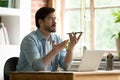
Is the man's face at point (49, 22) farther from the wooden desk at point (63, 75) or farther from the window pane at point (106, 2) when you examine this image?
the window pane at point (106, 2)

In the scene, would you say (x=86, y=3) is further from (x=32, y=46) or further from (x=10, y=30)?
(x=32, y=46)

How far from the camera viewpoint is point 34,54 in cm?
337

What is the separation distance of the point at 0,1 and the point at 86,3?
1238 millimetres

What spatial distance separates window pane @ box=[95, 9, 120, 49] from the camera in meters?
4.79

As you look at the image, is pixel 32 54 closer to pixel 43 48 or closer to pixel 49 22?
pixel 43 48

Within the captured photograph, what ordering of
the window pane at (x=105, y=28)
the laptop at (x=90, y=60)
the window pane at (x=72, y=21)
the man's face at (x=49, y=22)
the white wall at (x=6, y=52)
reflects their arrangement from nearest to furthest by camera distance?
→ the laptop at (x=90, y=60), the man's face at (x=49, y=22), the white wall at (x=6, y=52), the window pane at (x=105, y=28), the window pane at (x=72, y=21)

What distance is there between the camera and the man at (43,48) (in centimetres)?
334

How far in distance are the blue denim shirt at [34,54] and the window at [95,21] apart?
1207mm

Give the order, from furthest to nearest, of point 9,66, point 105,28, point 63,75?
point 105,28 < point 9,66 < point 63,75

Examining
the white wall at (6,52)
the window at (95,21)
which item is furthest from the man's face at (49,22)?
the window at (95,21)

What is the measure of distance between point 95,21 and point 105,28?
0.18m

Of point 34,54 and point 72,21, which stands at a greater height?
point 72,21

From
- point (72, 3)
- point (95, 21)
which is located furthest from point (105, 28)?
point (72, 3)

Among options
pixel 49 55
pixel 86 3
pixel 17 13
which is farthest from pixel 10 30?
pixel 49 55
